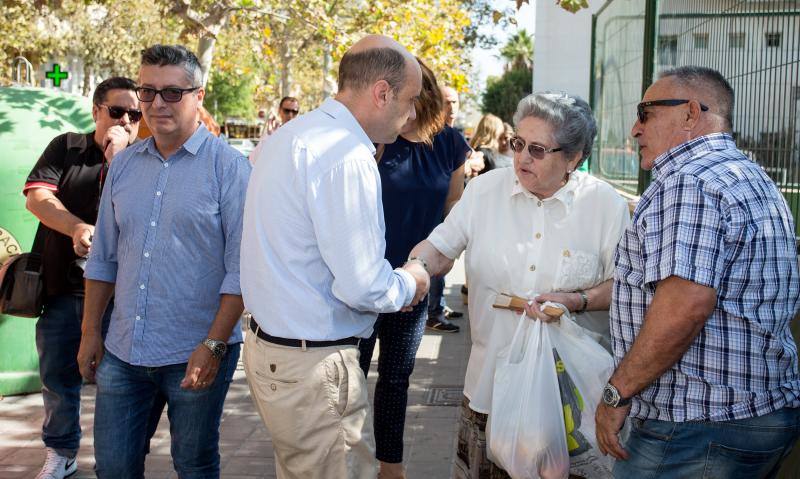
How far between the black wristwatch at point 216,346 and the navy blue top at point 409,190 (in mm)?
1219

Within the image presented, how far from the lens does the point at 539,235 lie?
322cm

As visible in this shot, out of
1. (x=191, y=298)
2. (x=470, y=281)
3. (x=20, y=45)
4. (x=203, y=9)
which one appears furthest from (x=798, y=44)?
(x=20, y=45)

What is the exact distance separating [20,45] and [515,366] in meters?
26.9

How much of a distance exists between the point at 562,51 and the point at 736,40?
8061 millimetres

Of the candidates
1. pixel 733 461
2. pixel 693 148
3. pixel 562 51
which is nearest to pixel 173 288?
pixel 693 148

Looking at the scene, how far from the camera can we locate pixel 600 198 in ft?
10.7

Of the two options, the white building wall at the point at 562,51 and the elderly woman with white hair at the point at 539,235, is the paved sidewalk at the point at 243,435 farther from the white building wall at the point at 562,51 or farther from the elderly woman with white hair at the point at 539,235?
the white building wall at the point at 562,51

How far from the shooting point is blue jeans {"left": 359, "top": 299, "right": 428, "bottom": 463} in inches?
168

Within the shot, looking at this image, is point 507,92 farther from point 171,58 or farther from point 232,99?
point 171,58

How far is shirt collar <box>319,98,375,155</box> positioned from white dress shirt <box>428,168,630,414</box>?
73 cm

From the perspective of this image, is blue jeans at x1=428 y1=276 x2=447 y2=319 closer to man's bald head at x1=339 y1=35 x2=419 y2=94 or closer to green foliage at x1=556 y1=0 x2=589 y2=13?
green foliage at x1=556 y1=0 x2=589 y2=13

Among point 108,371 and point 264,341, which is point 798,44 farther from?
point 108,371

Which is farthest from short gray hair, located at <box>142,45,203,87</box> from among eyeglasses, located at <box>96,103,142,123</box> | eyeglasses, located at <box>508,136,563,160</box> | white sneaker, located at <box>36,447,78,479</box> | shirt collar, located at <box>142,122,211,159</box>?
white sneaker, located at <box>36,447,78,479</box>

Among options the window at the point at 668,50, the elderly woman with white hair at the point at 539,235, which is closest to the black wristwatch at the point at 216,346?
the elderly woman with white hair at the point at 539,235
